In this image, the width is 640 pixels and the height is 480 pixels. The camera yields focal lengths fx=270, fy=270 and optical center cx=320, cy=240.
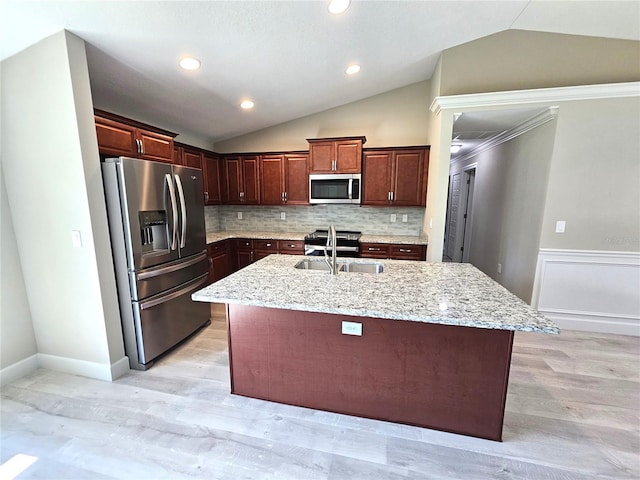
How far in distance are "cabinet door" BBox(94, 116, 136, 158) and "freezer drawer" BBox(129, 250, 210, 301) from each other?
1019 millimetres

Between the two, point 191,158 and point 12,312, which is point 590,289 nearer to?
point 191,158

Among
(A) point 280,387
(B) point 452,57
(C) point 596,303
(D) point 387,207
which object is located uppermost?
(B) point 452,57

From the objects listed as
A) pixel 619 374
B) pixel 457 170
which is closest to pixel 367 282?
pixel 619 374

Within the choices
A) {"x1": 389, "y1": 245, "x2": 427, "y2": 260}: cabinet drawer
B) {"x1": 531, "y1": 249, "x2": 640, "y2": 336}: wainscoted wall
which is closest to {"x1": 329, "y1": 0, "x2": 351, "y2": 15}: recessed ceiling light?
{"x1": 389, "y1": 245, "x2": 427, "y2": 260}: cabinet drawer

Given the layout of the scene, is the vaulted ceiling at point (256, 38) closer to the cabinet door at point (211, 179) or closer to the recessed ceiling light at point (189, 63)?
the recessed ceiling light at point (189, 63)

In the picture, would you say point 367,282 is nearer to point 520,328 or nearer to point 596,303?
point 520,328

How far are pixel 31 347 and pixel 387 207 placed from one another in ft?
13.7

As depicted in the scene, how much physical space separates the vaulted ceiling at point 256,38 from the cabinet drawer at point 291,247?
1918 mm

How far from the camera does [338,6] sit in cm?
195

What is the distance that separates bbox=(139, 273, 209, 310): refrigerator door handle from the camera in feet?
7.31

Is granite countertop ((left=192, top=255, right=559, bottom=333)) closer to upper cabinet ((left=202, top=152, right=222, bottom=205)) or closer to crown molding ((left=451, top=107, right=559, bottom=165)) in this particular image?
crown molding ((left=451, top=107, right=559, bottom=165))

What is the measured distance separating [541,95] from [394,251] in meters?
2.25

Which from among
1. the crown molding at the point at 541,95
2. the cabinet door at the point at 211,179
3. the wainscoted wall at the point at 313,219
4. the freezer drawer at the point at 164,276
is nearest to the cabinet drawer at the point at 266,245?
the wainscoted wall at the point at 313,219

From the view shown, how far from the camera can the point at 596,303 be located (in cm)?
291
